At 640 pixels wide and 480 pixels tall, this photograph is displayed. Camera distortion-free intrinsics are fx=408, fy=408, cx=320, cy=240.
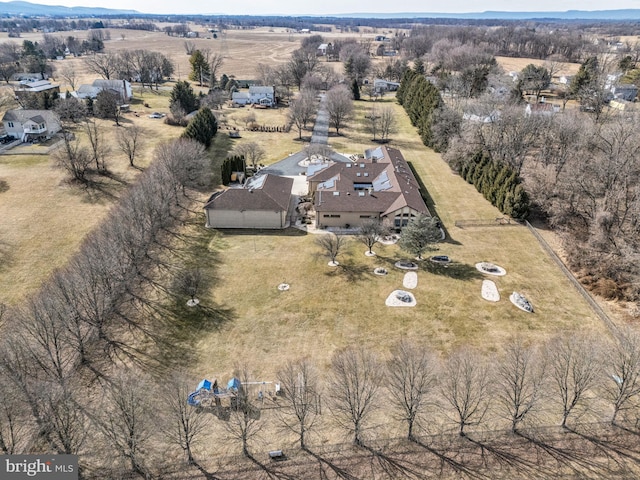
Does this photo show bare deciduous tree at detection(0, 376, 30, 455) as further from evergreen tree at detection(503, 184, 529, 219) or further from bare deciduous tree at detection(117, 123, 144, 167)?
evergreen tree at detection(503, 184, 529, 219)

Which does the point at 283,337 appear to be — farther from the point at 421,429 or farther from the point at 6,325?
the point at 6,325

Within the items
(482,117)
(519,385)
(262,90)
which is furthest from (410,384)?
(262,90)

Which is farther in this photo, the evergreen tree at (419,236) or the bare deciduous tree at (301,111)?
the bare deciduous tree at (301,111)

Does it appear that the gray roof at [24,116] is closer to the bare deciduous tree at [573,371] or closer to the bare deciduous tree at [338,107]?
the bare deciduous tree at [338,107]

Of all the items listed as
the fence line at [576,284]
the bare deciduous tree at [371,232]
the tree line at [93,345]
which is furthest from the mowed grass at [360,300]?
the tree line at [93,345]

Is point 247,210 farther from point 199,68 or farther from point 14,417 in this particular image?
point 199,68
